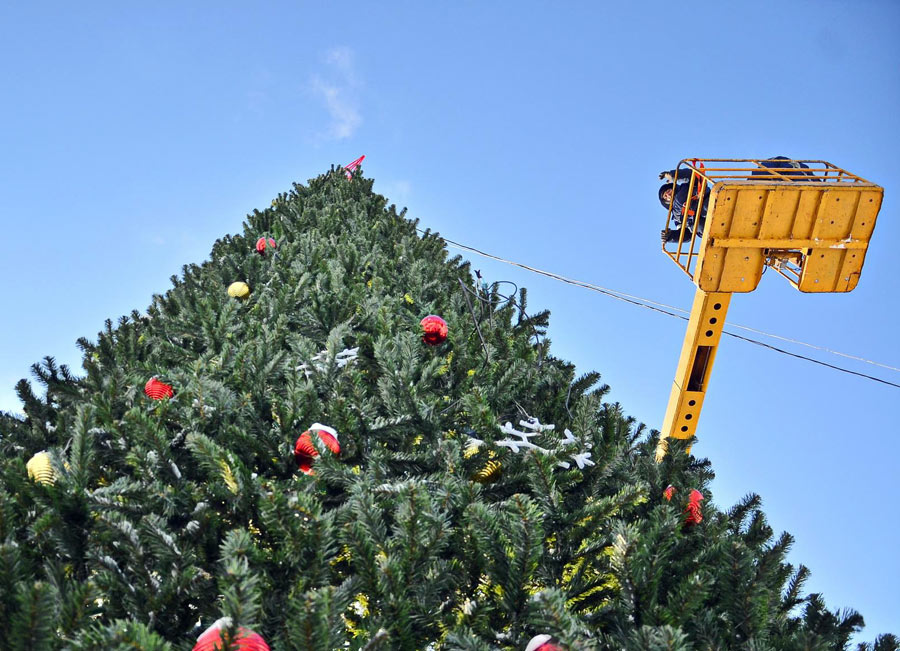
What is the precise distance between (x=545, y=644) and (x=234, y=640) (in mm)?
945

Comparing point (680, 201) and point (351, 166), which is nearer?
point (680, 201)

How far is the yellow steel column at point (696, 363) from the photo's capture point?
255 inches

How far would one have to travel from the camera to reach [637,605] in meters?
2.47

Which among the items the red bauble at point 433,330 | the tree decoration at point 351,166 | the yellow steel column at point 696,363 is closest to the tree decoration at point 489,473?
the red bauble at point 433,330

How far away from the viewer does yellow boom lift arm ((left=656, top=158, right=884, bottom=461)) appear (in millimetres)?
5977

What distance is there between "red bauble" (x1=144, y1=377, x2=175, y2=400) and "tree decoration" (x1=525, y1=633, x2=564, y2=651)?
229cm

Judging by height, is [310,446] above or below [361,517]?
above

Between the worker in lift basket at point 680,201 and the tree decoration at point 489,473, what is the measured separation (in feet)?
13.7

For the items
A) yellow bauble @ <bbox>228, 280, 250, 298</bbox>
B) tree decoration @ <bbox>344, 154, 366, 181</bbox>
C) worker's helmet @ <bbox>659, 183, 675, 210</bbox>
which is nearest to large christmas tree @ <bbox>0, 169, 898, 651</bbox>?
yellow bauble @ <bbox>228, 280, 250, 298</bbox>

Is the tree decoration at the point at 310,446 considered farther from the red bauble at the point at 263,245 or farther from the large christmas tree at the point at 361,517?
the red bauble at the point at 263,245

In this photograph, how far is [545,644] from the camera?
2092 millimetres

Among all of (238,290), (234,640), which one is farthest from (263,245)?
(234,640)

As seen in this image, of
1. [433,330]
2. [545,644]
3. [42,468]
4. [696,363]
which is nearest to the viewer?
[545,644]

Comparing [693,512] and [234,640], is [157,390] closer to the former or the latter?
[234,640]
